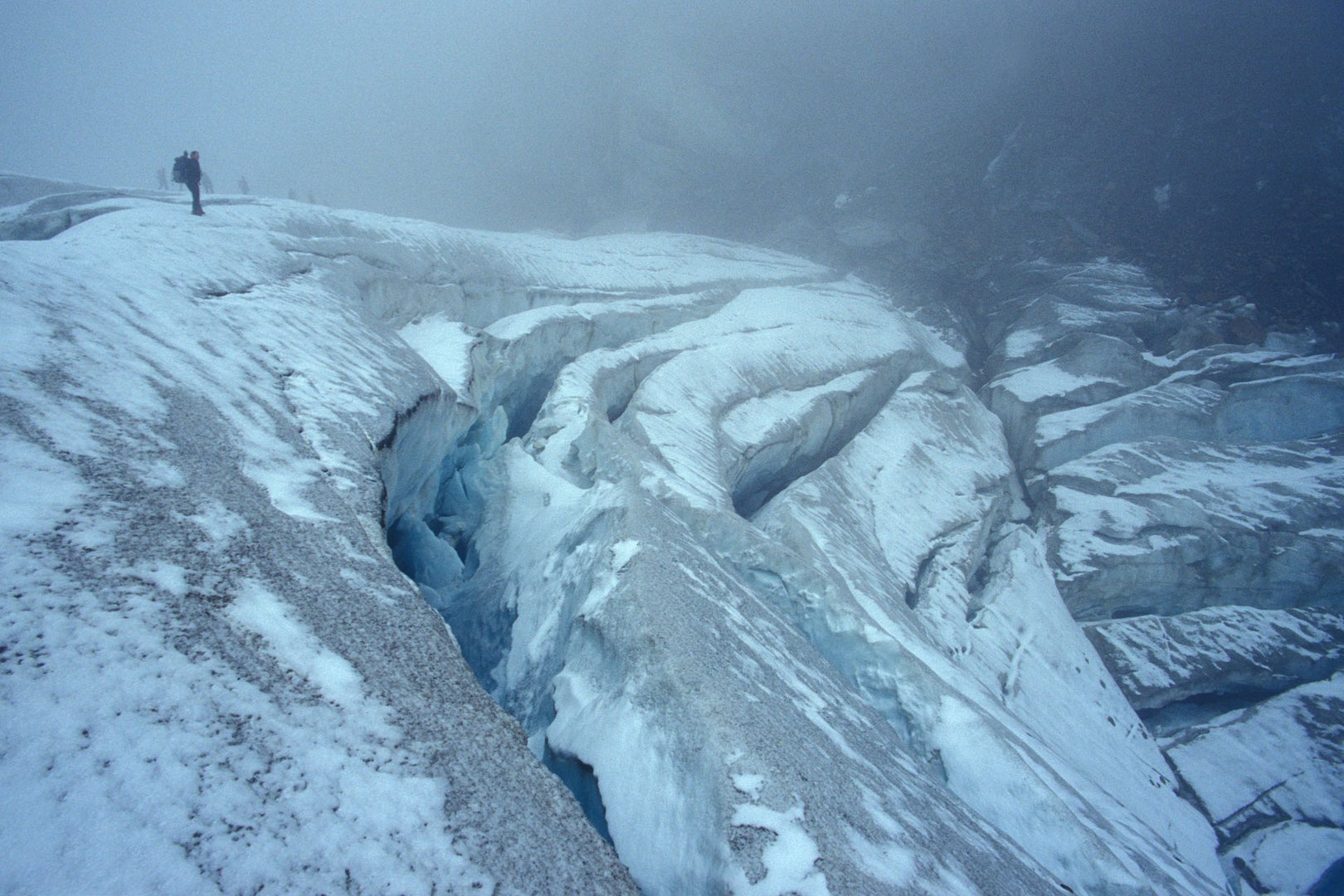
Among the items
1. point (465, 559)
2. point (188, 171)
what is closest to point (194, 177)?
point (188, 171)

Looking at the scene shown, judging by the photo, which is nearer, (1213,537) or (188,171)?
(188,171)

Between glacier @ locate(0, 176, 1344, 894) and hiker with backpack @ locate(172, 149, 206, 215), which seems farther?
hiker with backpack @ locate(172, 149, 206, 215)

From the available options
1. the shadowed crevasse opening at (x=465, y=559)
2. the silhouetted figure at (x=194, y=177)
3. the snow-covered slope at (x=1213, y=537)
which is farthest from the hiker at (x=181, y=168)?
the snow-covered slope at (x=1213, y=537)

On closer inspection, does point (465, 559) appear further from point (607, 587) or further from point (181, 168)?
point (181, 168)

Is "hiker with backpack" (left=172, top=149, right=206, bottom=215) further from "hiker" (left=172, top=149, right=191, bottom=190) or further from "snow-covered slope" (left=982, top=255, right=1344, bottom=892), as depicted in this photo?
"snow-covered slope" (left=982, top=255, right=1344, bottom=892)

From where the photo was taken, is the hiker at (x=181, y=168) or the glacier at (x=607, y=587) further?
the hiker at (x=181, y=168)

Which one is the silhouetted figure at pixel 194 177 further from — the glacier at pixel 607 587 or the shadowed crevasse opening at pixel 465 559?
the shadowed crevasse opening at pixel 465 559

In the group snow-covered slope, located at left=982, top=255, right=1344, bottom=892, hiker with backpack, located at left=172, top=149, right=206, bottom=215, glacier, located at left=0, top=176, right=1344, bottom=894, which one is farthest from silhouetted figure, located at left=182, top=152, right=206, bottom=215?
snow-covered slope, located at left=982, top=255, right=1344, bottom=892

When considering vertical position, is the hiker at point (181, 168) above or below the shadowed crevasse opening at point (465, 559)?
above
